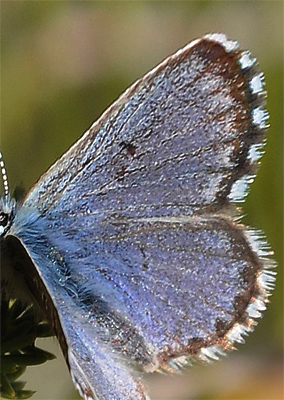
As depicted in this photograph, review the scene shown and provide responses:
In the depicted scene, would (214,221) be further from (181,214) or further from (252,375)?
(252,375)

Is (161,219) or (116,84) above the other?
(116,84)

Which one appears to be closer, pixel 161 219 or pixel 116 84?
pixel 161 219

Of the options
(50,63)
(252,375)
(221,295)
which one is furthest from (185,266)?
(50,63)

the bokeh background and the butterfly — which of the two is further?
the bokeh background

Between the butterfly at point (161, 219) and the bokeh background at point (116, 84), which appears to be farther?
the bokeh background at point (116, 84)

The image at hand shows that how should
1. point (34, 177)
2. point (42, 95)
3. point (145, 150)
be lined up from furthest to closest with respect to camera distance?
1. point (42, 95)
2. point (34, 177)
3. point (145, 150)
